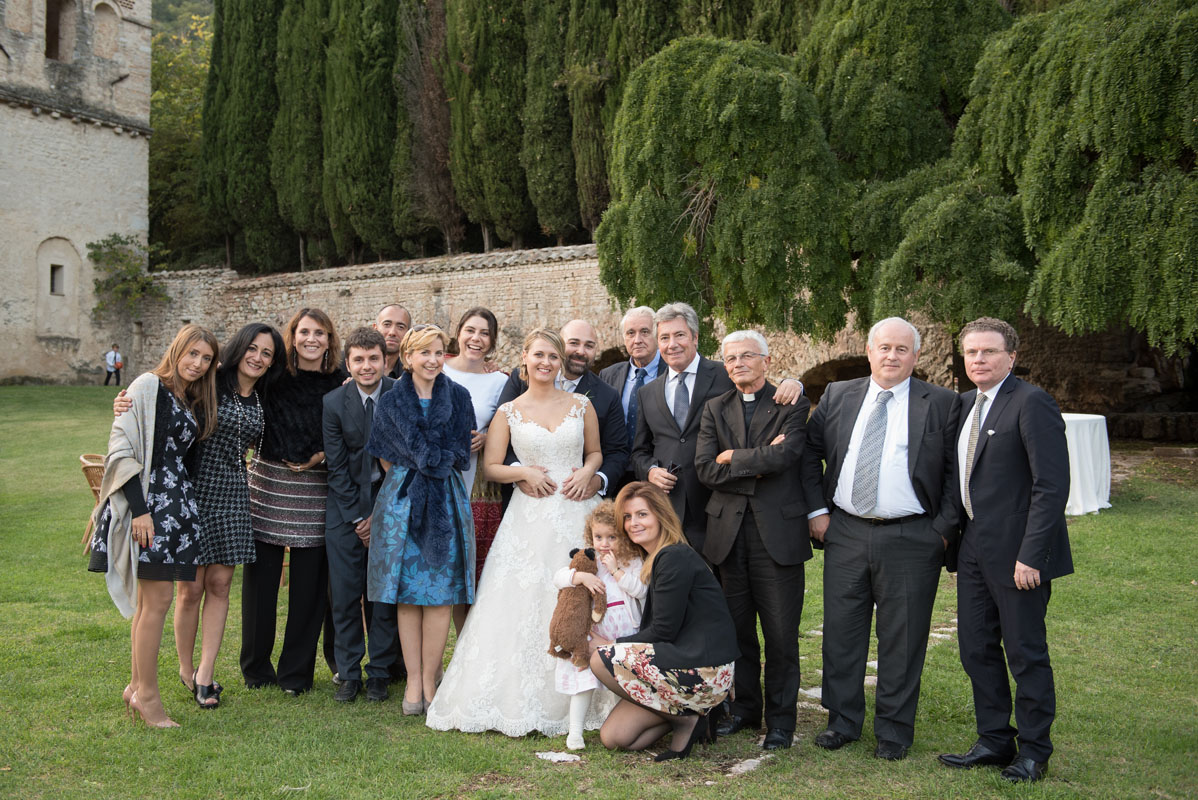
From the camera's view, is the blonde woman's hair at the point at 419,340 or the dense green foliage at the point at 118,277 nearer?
the blonde woman's hair at the point at 419,340

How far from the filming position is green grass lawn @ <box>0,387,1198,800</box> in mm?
3195

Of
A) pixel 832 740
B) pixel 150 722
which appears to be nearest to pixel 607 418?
pixel 832 740

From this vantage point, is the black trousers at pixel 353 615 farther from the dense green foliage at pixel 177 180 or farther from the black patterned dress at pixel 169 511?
the dense green foliage at pixel 177 180

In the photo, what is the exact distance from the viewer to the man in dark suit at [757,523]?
11.9ft

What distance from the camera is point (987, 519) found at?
3.37 metres

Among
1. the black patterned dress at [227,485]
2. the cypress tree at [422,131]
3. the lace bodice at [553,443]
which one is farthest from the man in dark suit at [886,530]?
the cypress tree at [422,131]

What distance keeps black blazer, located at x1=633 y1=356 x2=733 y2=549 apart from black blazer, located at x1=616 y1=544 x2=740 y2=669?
0.37 meters

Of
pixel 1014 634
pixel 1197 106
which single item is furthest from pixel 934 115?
pixel 1014 634

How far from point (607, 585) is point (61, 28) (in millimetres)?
26092

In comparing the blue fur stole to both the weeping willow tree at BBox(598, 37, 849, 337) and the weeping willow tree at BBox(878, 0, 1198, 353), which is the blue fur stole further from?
the weeping willow tree at BBox(598, 37, 849, 337)

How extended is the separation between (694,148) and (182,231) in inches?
878

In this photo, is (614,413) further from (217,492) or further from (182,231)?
(182,231)

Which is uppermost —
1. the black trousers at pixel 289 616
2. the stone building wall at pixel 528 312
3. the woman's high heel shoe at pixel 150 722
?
the stone building wall at pixel 528 312

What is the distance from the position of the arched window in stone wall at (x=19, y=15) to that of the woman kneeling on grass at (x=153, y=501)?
76.2ft
